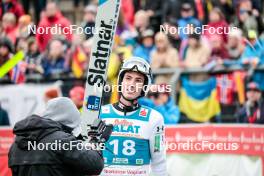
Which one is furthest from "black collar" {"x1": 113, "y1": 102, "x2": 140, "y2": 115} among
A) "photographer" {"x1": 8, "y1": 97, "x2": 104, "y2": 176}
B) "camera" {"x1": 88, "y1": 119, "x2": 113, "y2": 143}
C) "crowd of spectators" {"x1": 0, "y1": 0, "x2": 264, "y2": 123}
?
"crowd of spectators" {"x1": 0, "y1": 0, "x2": 264, "y2": 123}

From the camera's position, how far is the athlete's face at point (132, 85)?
9680 millimetres

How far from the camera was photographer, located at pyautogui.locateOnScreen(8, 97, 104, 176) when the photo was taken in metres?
7.55

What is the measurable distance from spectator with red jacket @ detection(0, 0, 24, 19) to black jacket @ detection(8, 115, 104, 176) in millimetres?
11369

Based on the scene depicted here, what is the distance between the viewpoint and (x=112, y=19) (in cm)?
955

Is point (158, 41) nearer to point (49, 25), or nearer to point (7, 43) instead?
point (49, 25)

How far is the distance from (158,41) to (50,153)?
26.5ft

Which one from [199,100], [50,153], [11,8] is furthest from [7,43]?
[50,153]

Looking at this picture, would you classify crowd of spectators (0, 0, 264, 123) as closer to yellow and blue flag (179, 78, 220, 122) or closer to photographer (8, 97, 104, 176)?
yellow and blue flag (179, 78, 220, 122)

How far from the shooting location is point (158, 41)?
1545 cm

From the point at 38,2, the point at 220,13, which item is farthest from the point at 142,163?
the point at 38,2

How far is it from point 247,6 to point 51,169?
9319mm

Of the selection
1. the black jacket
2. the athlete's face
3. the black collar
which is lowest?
the black jacket

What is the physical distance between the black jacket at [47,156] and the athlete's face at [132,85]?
2009 millimetres

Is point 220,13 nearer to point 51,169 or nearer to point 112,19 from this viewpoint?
point 112,19
